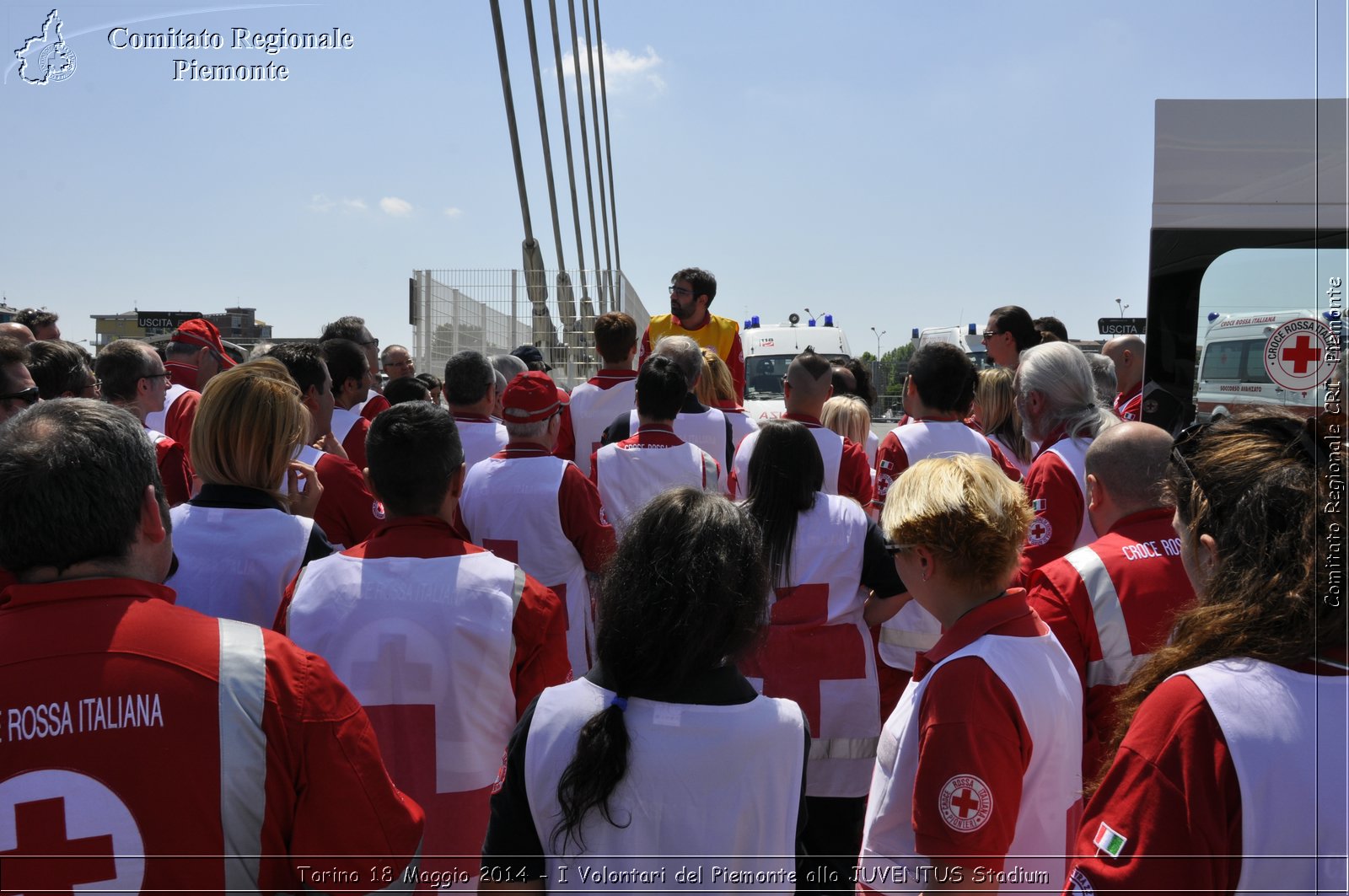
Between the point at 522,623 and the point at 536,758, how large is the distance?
2.80ft

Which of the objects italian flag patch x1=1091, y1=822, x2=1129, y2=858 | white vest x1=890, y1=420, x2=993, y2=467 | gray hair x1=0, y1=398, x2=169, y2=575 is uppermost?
gray hair x1=0, y1=398, x2=169, y2=575

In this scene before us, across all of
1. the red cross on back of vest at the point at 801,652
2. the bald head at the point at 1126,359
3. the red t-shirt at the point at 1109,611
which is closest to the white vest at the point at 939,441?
the red cross on back of vest at the point at 801,652

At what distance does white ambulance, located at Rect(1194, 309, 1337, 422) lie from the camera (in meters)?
2.92

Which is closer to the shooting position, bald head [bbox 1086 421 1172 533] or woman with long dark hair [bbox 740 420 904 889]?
bald head [bbox 1086 421 1172 533]

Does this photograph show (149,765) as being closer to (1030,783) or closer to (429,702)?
(429,702)

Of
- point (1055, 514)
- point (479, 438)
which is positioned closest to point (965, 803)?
point (1055, 514)

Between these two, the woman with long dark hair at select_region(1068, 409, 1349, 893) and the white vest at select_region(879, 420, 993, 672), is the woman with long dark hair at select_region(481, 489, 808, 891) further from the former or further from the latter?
the white vest at select_region(879, 420, 993, 672)

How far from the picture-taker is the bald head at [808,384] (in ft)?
15.7

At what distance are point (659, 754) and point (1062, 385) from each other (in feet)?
9.26

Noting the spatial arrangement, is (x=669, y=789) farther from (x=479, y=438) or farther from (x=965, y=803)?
(x=479, y=438)

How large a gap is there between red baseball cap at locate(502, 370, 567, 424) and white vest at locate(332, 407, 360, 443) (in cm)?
175

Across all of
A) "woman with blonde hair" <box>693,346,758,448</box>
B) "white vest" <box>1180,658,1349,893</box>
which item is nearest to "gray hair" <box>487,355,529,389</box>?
"woman with blonde hair" <box>693,346,758,448</box>

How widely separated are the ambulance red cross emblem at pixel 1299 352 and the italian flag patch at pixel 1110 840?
1.99m

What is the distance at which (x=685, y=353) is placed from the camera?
17.1 feet
